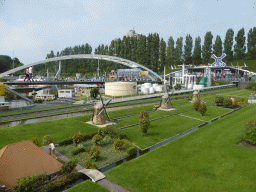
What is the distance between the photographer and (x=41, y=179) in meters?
12.5

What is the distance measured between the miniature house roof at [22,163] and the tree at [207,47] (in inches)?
4973

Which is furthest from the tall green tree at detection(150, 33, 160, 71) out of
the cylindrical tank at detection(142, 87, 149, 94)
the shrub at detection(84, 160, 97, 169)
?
the shrub at detection(84, 160, 97, 169)

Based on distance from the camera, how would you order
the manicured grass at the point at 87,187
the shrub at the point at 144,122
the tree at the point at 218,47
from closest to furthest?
1. the manicured grass at the point at 87,187
2. the shrub at the point at 144,122
3. the tree at the point at 218,47

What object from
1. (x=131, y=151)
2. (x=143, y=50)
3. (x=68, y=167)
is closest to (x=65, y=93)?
(x=131, y=151)

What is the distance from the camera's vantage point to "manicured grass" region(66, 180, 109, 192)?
1302 cm

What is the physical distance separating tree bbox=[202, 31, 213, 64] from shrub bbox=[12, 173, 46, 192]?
12752 cm

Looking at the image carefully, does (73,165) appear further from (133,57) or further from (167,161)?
(133,57)

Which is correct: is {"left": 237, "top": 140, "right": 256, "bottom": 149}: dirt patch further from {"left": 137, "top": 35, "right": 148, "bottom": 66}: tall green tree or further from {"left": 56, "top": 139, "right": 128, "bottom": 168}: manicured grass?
{"left": 137, "top": 35, "right": 148, "bottom": 66}: tall green tree

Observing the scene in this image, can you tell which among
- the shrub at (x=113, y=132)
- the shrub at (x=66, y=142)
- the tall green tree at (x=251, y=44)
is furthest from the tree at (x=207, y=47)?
the shrub at (x=66, y=142)

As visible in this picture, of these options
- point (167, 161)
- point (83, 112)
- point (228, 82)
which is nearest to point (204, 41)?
point (228, 82)

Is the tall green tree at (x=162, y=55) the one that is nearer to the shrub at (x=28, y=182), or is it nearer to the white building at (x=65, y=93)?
the white building at (x=65, y=93)

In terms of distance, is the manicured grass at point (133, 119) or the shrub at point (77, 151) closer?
the shrub at point (77, 151)

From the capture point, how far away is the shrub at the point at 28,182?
11.5 meters

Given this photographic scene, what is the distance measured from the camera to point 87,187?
13.3 metres
